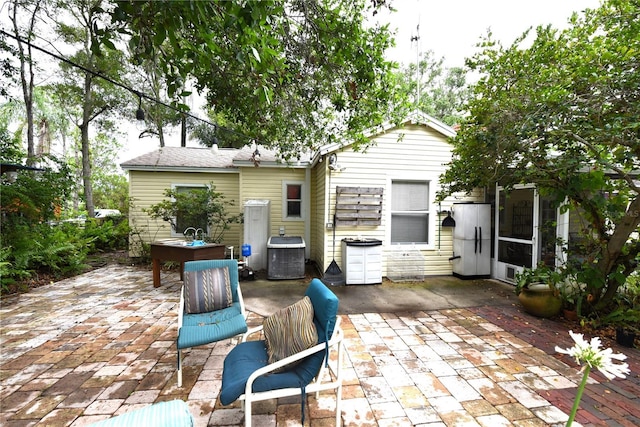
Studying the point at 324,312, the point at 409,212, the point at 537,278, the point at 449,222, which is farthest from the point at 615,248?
the point at 324,312

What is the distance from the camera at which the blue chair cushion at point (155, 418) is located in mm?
1256

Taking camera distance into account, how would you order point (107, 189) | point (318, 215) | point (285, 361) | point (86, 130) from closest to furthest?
point (285, 361) < point (318, 215) < point (86, 130) < point (107, 189)

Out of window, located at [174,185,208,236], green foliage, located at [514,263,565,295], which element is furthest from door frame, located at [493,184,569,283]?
window, located at [174,185,208,236]

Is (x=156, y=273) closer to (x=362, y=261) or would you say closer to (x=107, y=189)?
(x=362, y=261)

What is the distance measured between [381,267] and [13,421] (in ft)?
18.0

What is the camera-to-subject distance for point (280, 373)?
209cm

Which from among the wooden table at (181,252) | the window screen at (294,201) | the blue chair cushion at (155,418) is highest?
the window screen at (294,201)

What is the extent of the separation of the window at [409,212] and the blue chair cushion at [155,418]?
5.73 m

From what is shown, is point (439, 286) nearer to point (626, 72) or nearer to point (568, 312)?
Result: point (568, 312)

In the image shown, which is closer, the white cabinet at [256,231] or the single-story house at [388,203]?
the single-story house at [388,203]

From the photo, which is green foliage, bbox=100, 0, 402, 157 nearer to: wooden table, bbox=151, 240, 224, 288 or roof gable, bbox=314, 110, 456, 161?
roof gable, bbox=314, 110, 456, 161

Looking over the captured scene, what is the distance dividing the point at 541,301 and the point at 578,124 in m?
2.55

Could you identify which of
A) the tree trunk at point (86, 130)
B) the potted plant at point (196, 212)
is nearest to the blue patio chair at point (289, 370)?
the potted plant at point (196, 212)

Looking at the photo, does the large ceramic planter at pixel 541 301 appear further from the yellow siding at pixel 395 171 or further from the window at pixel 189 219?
the window at pixel 189 219
